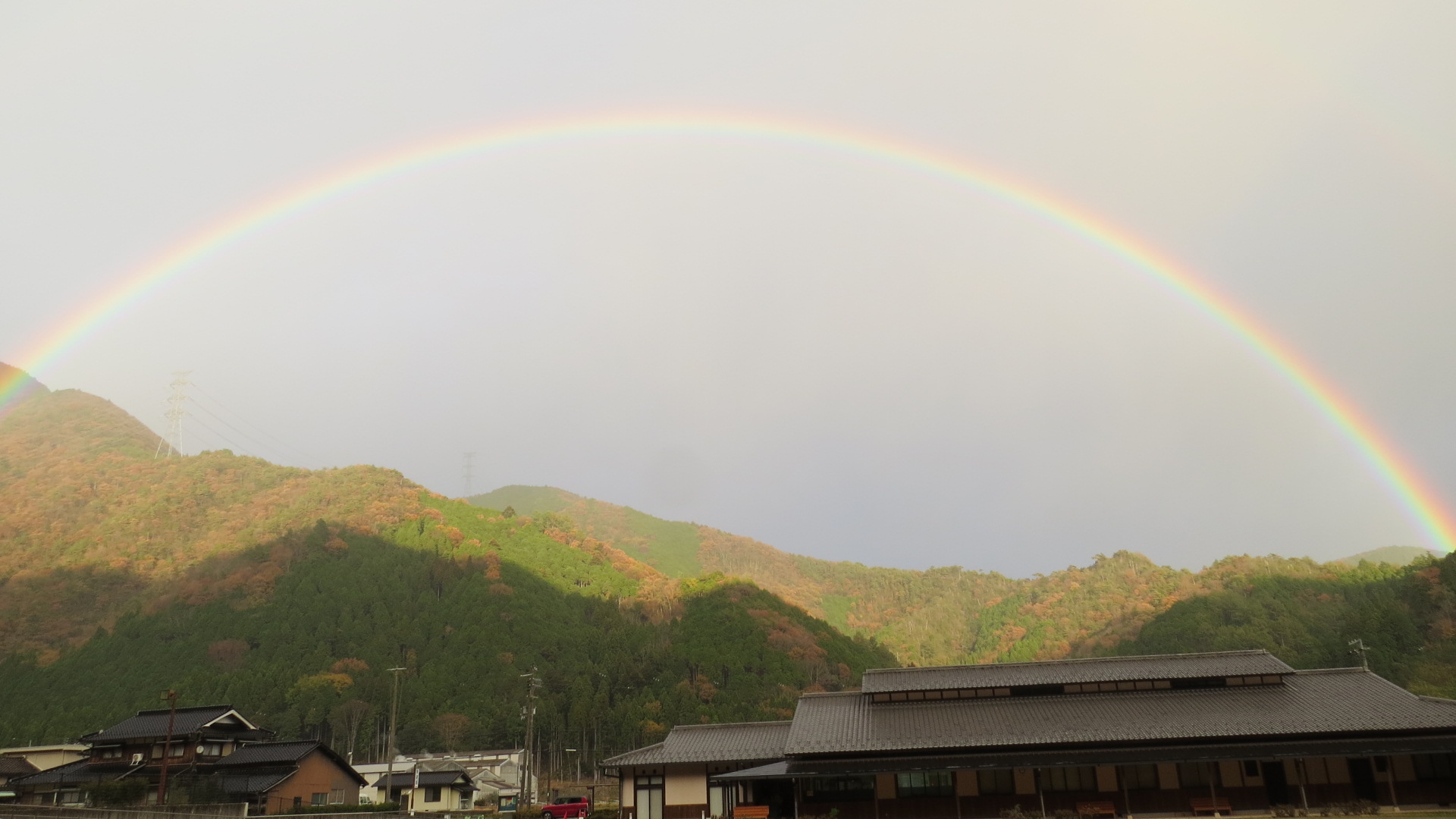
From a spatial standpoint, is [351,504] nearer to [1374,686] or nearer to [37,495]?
[37,495]

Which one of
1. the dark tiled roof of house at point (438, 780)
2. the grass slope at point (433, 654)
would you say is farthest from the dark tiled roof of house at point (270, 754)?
the grass slope at point (433, 654)

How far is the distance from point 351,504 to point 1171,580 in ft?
369

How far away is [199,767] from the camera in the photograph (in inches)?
1855

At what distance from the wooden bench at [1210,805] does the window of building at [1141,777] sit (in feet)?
3.94

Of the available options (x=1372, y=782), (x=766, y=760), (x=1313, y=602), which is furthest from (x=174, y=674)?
(x=1313, y=602)

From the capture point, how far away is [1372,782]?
93.1ft

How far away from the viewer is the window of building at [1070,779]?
29750 mm

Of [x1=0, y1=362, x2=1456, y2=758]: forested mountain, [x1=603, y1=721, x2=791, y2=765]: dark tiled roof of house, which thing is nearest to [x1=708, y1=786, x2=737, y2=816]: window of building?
[x1=603, y1=721, x2=791, y2=765]: dark tiled roof of house

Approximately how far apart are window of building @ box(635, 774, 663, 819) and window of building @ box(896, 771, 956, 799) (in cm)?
981

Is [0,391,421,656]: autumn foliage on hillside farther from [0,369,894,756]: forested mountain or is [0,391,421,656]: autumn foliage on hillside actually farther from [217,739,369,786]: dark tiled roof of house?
[217,739,369,786]: dark tiled roof of house

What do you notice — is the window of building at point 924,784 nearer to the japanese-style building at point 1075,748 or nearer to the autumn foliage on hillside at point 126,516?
the japanese-style building at point 1075,748

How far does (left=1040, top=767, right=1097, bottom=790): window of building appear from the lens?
29750mm

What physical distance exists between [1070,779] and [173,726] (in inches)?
1787

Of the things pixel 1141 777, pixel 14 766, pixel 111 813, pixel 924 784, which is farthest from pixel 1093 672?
pixel 14 766
